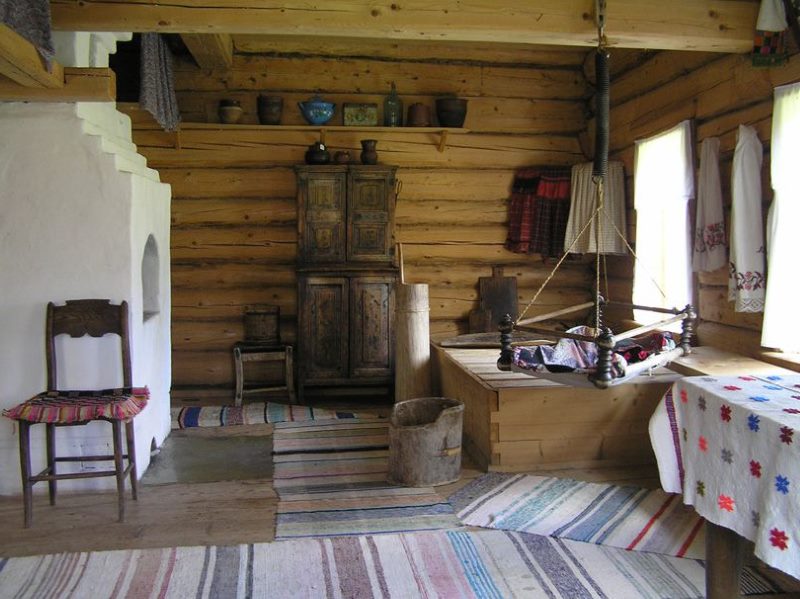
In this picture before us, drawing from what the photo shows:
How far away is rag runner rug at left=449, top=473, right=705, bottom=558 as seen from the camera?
139 inches

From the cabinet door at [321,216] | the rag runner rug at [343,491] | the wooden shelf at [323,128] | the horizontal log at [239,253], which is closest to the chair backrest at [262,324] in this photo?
the horizontal log at [239,253]

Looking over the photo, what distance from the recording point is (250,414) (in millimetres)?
6082

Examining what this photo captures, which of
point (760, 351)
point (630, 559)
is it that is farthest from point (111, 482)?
point (760, 351)

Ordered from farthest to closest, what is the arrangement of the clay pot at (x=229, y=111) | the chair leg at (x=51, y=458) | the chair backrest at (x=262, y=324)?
the chair backrest at (x=262, y=324) → the clay pot at (x=229, y=111) → the chair leg at (x=51, y=458)

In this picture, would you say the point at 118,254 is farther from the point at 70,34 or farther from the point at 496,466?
the point at 496,466

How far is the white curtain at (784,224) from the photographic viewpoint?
4.05 m

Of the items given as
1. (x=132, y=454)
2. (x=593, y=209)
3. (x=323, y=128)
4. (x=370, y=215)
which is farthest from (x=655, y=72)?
(x=132, y=454)

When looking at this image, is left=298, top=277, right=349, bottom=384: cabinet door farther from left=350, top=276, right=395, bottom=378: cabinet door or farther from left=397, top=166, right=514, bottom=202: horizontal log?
left=397, top=166, right=514, bottom=202: horizontal log

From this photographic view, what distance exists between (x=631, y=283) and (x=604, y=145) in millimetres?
3118

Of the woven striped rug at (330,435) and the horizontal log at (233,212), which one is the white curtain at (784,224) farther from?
the horizontal log at (233,212)

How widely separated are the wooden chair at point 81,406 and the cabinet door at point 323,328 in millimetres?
2329

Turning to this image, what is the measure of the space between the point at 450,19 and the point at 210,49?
277 centimetres

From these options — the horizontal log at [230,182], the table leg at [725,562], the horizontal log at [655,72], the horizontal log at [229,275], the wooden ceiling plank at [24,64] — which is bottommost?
the table leg at [725,562]

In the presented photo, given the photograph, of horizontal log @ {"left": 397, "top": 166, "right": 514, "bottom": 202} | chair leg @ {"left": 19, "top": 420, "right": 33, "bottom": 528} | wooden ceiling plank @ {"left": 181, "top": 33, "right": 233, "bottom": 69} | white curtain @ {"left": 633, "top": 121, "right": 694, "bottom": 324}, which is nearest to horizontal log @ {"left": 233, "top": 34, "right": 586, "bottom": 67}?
wooden ceiling plank @ {"left": 181, "top": 33, "right": 233, "bottom": 69}
